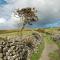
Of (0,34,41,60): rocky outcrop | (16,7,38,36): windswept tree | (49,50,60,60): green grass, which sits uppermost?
(16,7,38,36): windswept tree

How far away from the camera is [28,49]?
6238cm

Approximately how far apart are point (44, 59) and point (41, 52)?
23.0ft

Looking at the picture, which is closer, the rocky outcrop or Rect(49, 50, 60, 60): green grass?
the rocky outcrop

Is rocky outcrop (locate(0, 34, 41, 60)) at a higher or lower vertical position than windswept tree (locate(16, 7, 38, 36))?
lower

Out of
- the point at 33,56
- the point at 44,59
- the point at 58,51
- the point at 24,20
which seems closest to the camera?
the point at 44,59

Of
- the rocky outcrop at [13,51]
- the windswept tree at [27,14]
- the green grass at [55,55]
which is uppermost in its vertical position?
the windswept tree at [27,14]

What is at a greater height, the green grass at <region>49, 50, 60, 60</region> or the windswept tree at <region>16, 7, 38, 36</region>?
the windswept tree at <region>16, 7, 38, 36</region>

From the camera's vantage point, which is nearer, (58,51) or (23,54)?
(23,54)

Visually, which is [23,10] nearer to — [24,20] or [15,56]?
[24,20]

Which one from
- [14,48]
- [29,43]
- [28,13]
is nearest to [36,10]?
Answer: [28,13]

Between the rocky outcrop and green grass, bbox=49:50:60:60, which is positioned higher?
the rocky outcrop

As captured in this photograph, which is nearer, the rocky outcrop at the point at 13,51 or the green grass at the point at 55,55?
the rocky outcrop at the point at 13,51

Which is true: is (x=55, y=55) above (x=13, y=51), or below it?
below

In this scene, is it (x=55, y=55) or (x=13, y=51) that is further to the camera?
(x=55, y=55)
